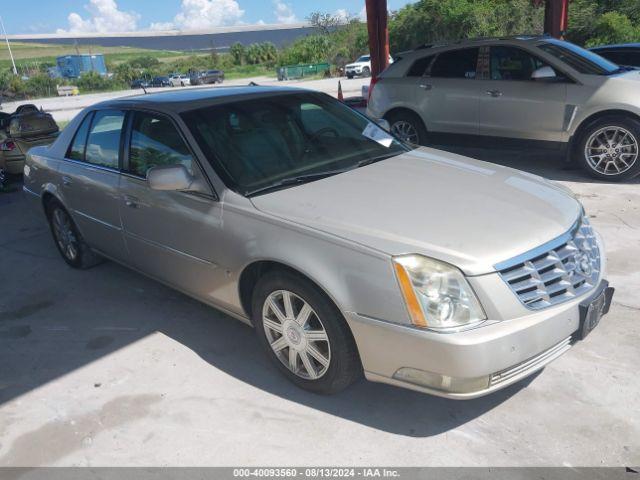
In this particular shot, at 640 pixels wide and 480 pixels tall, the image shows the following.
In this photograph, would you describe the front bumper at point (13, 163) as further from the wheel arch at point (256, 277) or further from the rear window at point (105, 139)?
the wheel arch at point (256, 277)

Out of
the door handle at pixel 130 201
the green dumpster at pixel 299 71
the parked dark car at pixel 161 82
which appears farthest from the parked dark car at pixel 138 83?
the door handle at pixel 130 201

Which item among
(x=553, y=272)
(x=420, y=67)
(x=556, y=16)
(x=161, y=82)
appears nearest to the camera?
(x=553, y=272)

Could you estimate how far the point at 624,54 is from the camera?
8883 millimetres

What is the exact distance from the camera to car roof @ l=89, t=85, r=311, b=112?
370cm

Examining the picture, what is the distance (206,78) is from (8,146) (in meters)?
50.5

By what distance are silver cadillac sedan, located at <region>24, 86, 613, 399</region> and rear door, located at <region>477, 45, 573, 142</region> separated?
349 cm

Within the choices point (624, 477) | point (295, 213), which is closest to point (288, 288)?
point (295, 213)

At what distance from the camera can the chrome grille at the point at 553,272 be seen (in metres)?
2.44

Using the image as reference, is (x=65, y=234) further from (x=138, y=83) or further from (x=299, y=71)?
(x=138, y=83)

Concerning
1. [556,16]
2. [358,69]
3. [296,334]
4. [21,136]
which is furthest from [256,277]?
[358,69]

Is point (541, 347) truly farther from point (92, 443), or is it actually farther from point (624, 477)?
point (92, 443)

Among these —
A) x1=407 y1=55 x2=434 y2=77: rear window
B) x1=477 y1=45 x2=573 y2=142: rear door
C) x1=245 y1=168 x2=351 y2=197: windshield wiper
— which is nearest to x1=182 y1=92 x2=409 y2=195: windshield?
x1=245 y1=168 x2=351 y2=197: windshield wiper

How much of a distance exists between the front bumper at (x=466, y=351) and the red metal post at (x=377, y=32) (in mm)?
10694

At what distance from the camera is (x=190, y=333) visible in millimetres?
3842
